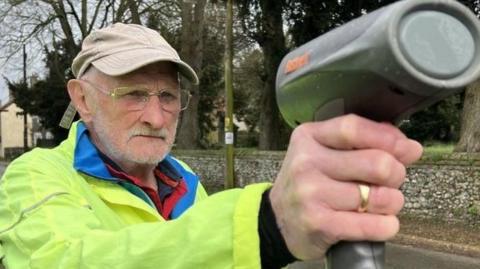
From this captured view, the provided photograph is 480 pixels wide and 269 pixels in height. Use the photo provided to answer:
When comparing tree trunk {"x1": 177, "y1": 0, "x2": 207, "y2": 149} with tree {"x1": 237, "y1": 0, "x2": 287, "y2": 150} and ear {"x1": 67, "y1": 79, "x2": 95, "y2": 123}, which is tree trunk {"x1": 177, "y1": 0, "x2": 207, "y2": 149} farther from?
ear {"x1": 67, "y1": 79, "x2": 95, "y2": 123}

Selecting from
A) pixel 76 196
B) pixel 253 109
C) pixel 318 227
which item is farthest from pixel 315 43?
pixel 253 109

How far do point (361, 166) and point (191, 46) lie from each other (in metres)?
23.4

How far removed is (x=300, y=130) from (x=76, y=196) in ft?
2.91

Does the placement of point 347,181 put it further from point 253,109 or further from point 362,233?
point 253,109

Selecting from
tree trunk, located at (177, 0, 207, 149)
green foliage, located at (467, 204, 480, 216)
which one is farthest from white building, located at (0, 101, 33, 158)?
green foliage, located at (467, 204, 480, 216)

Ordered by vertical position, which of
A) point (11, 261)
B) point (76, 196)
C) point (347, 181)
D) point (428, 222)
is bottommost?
point (428, 222)

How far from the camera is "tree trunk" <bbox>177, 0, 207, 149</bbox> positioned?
78.3 ft

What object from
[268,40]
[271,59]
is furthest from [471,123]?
[271,59]

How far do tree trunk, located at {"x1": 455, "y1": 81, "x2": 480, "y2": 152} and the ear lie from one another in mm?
11768

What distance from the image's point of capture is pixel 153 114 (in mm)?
2041

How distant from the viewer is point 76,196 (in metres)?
1.61

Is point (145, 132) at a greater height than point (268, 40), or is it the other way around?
point (268, 40)

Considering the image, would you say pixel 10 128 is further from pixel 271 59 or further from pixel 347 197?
pixel 347 197

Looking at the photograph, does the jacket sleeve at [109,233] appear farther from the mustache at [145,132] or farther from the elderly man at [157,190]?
the mustache at [145,132]
